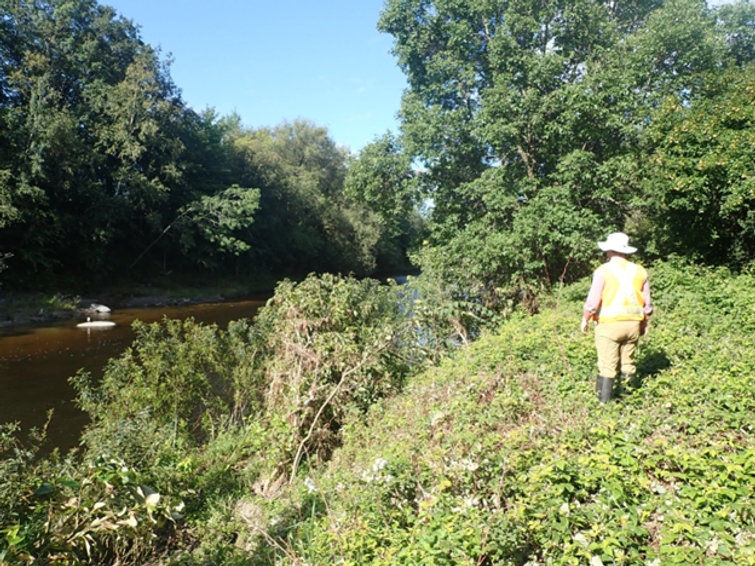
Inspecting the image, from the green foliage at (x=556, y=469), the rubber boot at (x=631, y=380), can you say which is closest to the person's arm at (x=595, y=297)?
the rubber boot at (x=631, y=380)

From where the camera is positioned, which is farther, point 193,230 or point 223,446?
point 193,230

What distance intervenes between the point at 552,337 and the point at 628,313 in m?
2.78

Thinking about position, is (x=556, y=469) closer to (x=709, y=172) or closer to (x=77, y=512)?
(x=77, y=512)

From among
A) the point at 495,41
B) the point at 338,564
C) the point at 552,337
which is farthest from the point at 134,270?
the point at 338,564

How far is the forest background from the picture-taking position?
3.75m

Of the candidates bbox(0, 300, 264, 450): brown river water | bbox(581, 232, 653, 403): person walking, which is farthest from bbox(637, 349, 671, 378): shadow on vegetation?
bbox(0, 300, 264, 450): brown river water

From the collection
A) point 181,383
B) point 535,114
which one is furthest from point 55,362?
point 535,114

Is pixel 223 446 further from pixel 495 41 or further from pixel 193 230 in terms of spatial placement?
pixel 193 230

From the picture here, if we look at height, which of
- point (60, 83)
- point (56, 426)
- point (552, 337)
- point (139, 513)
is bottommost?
point (56, 426)

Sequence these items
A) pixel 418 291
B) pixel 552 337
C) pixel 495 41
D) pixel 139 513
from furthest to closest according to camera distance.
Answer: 1. pixel 495 41
2. pixel 418 291
3. pixel 552 337
4. pixel 139 513

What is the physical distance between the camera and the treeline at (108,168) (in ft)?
82.6

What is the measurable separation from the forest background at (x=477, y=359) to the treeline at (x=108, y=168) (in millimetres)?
421

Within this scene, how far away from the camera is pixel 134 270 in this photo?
3253 centimetres

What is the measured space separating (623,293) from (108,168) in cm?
3201
